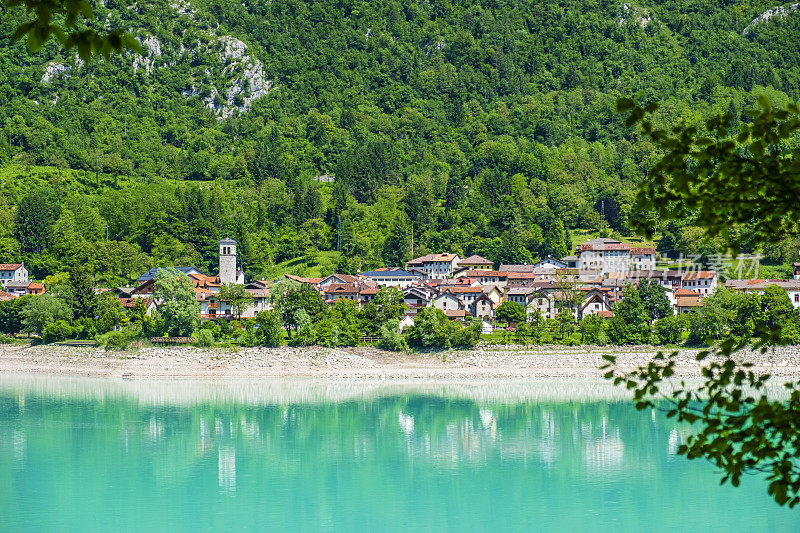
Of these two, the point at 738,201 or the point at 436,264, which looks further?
the point at 436,264

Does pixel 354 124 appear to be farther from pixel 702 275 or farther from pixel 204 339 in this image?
pixel 204 339

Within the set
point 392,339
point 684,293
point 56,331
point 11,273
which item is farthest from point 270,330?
point 11,273

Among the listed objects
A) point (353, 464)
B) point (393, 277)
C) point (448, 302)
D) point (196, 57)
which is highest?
point (196, 57)

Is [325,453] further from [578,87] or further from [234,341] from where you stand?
[578,87]

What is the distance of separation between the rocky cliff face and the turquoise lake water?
60725 millimetres

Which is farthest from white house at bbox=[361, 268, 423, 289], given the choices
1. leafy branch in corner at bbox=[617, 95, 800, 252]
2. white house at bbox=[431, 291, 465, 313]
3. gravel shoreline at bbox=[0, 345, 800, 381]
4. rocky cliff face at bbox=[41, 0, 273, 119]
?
leafy branch in corner at bbox=[617, 95, 800, 252]

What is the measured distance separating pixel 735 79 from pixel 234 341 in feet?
219

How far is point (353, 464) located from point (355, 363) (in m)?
14.4

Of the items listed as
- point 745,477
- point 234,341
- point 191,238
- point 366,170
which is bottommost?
point 745,477

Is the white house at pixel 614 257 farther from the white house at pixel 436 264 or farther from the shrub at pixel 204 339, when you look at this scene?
the shrub at pixel 204 339

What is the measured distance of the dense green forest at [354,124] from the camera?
193ft

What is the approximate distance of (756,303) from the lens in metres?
38.3

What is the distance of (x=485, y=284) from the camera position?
51.2 metres

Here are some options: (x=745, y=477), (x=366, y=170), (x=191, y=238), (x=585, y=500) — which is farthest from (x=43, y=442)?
(x=366, y=170)
